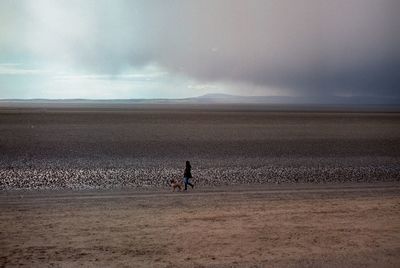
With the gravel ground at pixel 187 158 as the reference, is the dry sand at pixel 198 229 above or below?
above

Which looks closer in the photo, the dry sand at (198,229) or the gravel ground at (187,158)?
the dry sand at (198,229)

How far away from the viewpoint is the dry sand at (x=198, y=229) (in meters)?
11.2

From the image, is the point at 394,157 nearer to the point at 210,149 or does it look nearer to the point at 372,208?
the point at 210,149

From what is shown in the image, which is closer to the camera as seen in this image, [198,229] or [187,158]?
[198,229]

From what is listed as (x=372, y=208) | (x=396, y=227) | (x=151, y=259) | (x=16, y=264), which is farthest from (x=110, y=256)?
(x=372, y=208)

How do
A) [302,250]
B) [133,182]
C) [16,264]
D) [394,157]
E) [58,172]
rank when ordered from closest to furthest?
1. [16,264]
2. [302,250]
3. [133,182]
4. [58,172]
5. [394,157]

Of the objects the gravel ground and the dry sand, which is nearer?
the dry sand

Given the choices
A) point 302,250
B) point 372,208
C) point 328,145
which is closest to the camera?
point 302,250

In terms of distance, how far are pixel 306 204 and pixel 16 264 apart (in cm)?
1137

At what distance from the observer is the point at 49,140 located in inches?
1902

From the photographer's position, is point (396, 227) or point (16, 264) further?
point (396, 227)

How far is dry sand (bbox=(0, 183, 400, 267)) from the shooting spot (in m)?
11.2

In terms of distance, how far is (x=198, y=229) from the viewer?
13758mm

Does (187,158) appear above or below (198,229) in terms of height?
below
